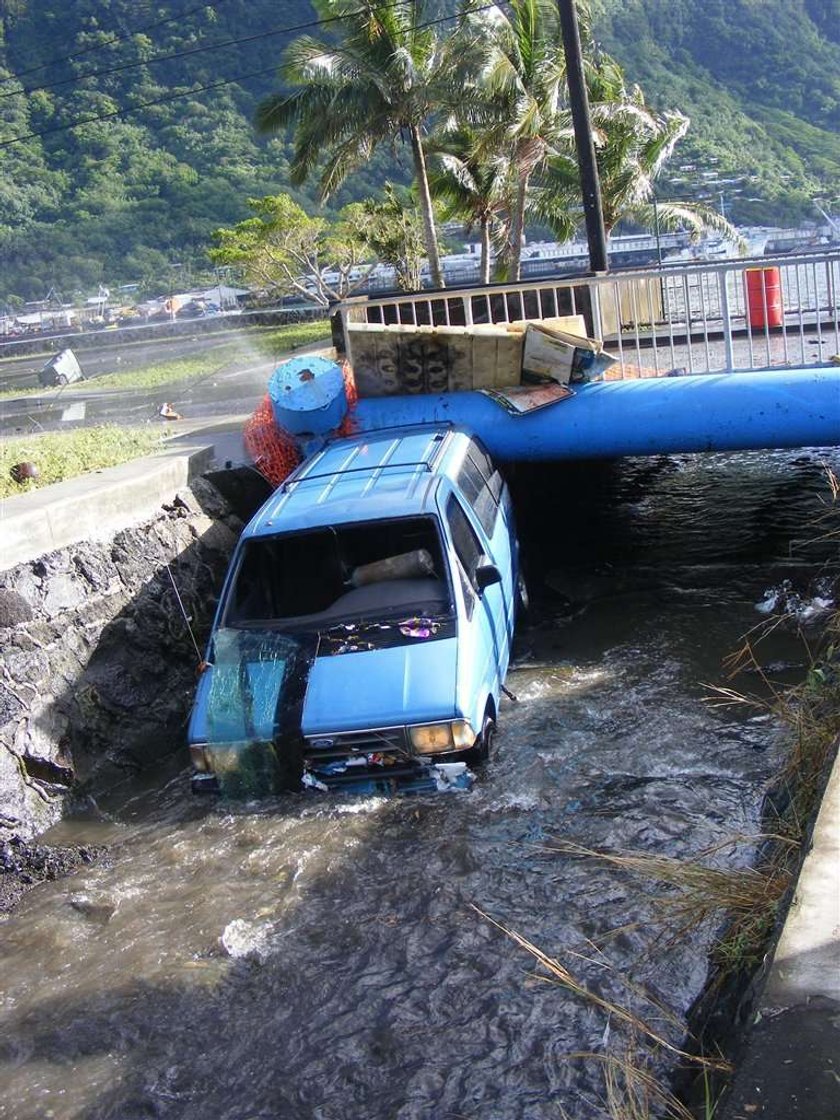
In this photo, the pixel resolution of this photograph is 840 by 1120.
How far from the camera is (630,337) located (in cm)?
1477

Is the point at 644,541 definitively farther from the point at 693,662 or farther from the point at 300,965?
the point at 300,965

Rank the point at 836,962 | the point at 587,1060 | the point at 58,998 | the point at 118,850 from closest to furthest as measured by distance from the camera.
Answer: the point at 836,962
the point at 587,1060
the point at 58,998
the point at 118,850

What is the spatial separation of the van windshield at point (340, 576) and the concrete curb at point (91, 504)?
5.31 feet

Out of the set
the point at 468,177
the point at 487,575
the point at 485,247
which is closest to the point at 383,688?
the point at 487,575

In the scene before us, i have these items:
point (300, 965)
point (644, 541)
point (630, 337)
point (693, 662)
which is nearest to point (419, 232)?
point (630, 337)

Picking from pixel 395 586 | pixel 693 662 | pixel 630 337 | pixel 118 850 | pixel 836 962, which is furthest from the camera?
pixel 630 337

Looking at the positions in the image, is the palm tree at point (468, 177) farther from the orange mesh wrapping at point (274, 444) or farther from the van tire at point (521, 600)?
the van tire at point (521, 600)

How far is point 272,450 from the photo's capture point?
37.0ft

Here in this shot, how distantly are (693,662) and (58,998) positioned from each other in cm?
527

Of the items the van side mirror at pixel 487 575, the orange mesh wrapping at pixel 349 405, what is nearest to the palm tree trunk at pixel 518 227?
the orange mesh wrapping at pixel 349 405

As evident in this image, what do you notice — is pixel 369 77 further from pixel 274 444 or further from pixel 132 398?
pixel 274 444

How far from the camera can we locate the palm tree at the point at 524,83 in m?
26.0

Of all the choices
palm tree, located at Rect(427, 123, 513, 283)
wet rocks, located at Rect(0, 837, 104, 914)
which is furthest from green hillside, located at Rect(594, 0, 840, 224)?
wet rocks, located at Rect(0, 837, 104, 914)

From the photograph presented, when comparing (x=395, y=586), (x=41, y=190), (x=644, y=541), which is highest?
(x=41, y=190)
